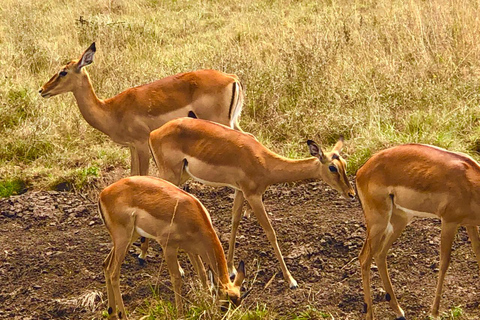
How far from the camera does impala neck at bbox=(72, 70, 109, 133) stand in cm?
779

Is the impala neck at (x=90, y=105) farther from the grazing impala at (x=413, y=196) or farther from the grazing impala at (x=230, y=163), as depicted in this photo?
the grazing impala at (x=413, y=196)

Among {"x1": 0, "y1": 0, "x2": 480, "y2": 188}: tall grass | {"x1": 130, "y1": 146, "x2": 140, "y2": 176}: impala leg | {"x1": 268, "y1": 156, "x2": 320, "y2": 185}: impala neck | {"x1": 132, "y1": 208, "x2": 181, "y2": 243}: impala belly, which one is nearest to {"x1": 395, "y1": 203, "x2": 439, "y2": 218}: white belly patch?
{"x1": 268, "y1": 156, "x2": 320, "y2": 185}: impala neck

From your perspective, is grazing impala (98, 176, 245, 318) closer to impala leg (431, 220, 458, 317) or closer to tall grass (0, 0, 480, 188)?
impala leg (431, 220, 458, 317)

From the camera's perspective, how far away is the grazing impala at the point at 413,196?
520 cm

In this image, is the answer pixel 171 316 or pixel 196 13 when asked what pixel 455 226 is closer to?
pixel 171 316

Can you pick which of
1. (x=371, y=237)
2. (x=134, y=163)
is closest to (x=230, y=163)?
(x=371, y=237)

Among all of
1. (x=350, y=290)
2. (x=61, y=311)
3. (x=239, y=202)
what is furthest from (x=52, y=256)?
(x=350, y=290)

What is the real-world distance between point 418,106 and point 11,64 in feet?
17.7

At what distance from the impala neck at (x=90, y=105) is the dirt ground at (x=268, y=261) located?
2.56 feet

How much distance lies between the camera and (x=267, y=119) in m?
8.80

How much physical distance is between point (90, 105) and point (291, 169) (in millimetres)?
2489

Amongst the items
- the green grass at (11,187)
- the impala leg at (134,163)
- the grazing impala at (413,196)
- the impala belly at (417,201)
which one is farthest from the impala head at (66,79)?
the impala belly at (417,201)

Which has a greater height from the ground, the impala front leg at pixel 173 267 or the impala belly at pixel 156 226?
the impala belly at pixel 156 226

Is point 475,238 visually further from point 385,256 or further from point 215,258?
point 215,258
